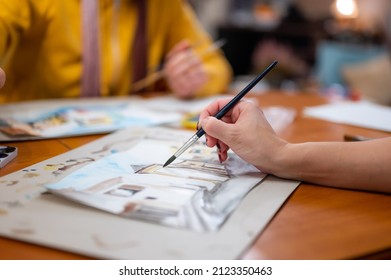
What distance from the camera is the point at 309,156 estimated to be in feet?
1.75

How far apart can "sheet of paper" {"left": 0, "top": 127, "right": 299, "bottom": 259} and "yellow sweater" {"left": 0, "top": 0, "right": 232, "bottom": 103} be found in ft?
1.54

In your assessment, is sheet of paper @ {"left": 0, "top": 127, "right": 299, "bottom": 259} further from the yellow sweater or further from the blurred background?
the blurred background

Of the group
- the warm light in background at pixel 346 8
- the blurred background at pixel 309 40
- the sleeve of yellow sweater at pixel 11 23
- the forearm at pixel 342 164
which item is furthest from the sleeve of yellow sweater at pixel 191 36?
the warm light in background at pixel 346 8

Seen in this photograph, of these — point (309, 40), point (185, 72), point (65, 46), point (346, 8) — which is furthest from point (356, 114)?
point (309, 40)

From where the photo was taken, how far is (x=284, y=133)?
80 cm

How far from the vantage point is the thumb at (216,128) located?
55cm

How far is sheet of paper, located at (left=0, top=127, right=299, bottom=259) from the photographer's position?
14.3 inches

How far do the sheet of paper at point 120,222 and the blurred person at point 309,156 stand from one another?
0.07 feet

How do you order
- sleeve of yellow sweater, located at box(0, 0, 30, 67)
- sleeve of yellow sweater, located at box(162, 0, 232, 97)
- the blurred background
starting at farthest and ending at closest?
the blurred background, sleeve of yellow sweater, located at box(162, 0, 232, 97), sleeve of yellow sweater, located at box(0, 0, 30, 67)

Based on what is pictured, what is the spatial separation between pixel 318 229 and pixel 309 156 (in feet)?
0.43

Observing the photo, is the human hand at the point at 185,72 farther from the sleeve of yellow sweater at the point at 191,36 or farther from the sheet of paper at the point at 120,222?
the sheet of paper at the point at 120,222

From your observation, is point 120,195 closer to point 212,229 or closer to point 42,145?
point 212,229

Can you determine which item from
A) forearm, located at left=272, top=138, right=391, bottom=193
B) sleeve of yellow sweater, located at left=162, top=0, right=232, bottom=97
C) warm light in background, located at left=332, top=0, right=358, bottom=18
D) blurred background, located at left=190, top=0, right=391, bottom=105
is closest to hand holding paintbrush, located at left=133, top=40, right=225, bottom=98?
sleeve of yellow sweater, located at left=162, top=0, right=232, bottom=97

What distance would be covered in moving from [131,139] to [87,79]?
1.44ft
